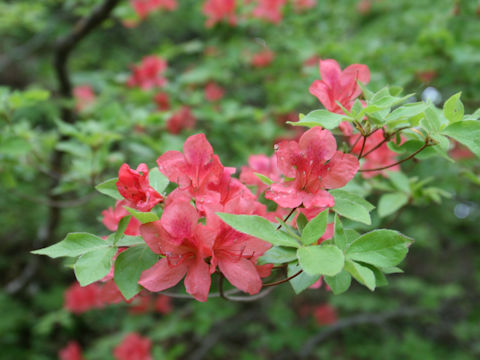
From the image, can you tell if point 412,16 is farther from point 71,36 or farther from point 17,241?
point 17,241

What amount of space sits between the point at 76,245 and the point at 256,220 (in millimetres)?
317

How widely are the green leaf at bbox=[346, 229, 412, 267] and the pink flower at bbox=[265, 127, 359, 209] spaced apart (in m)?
0.10

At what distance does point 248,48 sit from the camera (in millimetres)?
2773

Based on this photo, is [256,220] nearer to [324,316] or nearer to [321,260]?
[321,260]

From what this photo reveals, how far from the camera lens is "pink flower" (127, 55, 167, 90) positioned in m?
2.36

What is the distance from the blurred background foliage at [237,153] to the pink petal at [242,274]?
0.64 meters

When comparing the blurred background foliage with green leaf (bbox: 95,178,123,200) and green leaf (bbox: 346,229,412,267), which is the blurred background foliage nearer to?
green leaf (bbox: 346,229,412,267)

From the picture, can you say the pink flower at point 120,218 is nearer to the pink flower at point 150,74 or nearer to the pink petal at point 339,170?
the pink petal at point 339,170

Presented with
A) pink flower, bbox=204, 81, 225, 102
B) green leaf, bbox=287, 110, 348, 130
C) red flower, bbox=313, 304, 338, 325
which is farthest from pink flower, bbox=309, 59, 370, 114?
red flower, bbox=313, 304, 338, 325

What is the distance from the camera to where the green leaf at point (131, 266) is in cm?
67

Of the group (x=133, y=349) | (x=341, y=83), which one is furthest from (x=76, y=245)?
(x=133, y=349)

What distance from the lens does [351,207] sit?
2.25 ft

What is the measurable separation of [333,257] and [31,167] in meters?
1.44

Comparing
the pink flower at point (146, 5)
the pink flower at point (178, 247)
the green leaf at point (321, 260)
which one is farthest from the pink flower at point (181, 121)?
the green leaf at point (321, 260)
